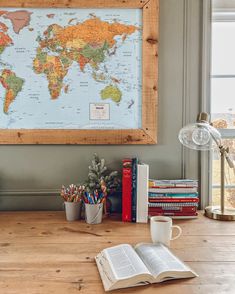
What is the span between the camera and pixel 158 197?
6.04ft

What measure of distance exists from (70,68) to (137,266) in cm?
123

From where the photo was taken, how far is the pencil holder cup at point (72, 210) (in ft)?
5.87

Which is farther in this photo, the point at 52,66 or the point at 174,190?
the point at 52,66

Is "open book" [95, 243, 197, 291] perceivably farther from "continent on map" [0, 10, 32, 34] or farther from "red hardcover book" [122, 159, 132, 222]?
"continent on map" [0, 10, 32, 34]

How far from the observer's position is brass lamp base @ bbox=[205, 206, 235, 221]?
1808mm

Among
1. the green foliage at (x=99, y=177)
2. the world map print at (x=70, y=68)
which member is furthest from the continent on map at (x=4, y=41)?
the green foliage at (x=99, y=177)

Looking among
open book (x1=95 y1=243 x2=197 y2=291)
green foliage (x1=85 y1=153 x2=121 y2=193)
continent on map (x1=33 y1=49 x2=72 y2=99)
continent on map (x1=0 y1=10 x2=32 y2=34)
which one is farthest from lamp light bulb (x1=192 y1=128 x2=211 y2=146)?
continent on map (x1=0 y1=10 x2=32 y2=34)

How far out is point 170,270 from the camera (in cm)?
113

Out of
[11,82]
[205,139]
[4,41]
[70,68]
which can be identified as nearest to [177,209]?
[205,139]

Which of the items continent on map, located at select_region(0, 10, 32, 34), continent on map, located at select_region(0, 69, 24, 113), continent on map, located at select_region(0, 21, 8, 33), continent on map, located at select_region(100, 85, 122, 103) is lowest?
continent on map, located at select_region(100, 85, 122, 103)

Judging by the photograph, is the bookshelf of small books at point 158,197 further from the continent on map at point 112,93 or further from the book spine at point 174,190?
the continent on map at point 112,93

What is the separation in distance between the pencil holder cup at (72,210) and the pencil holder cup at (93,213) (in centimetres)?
7

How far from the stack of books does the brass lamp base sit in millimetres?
86

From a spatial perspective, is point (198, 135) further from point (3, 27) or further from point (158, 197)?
point (3, 27)
